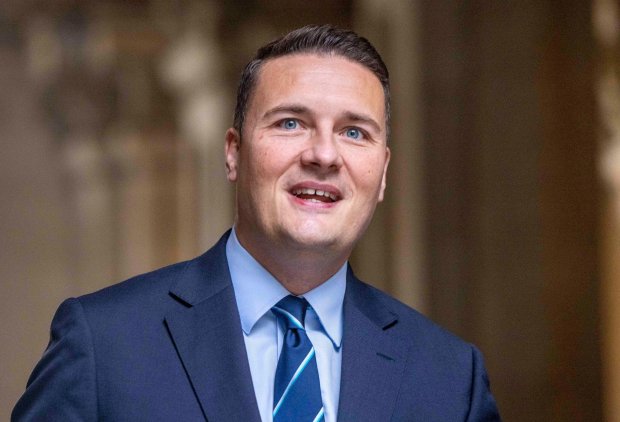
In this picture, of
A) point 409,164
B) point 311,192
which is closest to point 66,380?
point 311,192

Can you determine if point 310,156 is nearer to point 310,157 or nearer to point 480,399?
point 310,157

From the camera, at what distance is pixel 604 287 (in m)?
5.25

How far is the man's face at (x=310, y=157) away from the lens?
2838mm

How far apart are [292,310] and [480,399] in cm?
59

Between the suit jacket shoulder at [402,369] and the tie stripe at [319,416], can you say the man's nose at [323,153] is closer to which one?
the suit jacket shoulder at [402,369]

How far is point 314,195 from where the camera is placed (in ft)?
9.40

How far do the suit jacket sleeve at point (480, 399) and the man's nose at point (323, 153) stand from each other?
743 mm

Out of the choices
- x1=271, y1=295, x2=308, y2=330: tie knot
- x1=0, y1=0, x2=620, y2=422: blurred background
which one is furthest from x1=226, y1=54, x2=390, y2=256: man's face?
x1=0, y1=0, x2=620, y2=422: blurred background

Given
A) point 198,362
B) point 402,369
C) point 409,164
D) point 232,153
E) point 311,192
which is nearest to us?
point 198,362

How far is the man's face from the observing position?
9.31 feet

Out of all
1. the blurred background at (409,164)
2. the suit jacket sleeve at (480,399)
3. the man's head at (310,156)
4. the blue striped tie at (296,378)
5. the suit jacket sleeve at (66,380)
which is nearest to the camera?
the suit jacket sleeve at (66,380)

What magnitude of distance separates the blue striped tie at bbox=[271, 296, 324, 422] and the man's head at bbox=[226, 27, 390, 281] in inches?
6.9

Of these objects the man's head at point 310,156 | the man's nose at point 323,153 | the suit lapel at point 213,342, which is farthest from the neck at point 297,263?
the man's nose at point 323,153

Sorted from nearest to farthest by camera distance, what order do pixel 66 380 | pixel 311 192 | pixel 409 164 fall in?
1. pixel 66 380
2. pixel 311 192
3. pixel 409 164
